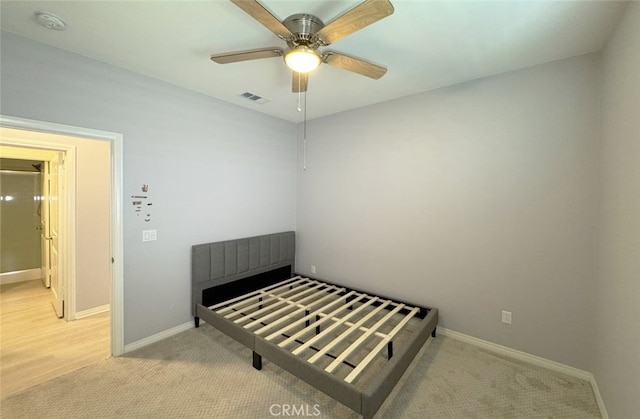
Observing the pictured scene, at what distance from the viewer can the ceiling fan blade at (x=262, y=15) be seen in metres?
1.22

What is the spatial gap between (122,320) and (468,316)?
342cm

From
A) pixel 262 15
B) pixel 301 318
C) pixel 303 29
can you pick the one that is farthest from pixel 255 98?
pixel 301 318

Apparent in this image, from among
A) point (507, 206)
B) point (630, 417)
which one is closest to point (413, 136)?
point (507, 206)

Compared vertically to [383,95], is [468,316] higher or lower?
lower

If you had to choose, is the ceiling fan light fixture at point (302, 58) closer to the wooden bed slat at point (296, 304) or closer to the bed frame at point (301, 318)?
the bed frame at point (301, 318)

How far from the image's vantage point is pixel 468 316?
263 cm

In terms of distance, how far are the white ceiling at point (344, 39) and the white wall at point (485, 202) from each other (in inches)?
14.0

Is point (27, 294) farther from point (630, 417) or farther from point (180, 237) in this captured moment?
point (630, 417)

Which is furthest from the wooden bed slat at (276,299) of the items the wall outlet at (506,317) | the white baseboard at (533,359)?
the wall outlet at (506,317)

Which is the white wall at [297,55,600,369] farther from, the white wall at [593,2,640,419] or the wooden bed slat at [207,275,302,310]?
the wooden bed slat at [207,275,302,310]

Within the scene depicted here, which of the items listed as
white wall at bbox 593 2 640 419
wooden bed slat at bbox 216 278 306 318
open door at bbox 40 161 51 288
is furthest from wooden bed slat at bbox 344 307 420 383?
open door at bbox 40 161 51 288

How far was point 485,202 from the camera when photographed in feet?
8.23

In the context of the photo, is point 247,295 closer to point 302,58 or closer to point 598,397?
point 302,58

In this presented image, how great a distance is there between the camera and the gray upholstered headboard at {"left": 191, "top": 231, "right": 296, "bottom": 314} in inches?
114
